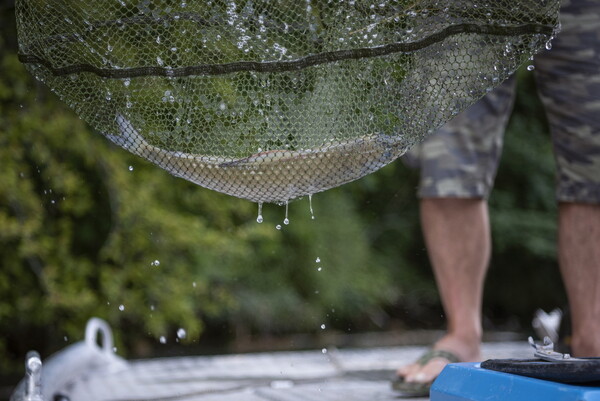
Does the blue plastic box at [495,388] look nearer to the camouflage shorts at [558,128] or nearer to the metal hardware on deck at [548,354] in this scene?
the metal hardware on deck at [548,354]

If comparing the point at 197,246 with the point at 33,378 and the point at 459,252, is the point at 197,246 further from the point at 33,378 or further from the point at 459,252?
the point at 33,378

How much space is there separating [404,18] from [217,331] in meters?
6.33

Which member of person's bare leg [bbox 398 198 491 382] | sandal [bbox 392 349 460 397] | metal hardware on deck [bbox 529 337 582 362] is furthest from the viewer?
person's bare leg [bbox 398 198 491 382]

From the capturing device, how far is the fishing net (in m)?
1.66

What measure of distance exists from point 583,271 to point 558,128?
0.39m

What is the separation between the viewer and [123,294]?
18.1ft

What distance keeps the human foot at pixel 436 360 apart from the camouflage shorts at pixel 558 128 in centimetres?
41

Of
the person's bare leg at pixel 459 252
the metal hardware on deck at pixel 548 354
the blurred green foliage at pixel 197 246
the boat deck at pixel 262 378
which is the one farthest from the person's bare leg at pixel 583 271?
the blurred green foliage at pixel 197 246

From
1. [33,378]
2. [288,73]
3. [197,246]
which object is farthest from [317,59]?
[197,246]

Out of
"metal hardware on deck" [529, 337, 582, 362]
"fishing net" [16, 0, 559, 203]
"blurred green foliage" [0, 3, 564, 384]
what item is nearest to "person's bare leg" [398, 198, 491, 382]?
"fishing net" [16, 0, 559, 203]

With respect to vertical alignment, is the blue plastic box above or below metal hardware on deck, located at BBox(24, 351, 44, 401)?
above

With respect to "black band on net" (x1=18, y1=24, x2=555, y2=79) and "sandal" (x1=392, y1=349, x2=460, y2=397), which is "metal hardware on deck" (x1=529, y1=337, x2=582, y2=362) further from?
"sandal" (x1=392, y1=349, x2=460, y2=397)

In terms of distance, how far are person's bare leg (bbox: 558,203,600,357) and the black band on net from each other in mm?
854

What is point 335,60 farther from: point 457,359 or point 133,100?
point 457,359
